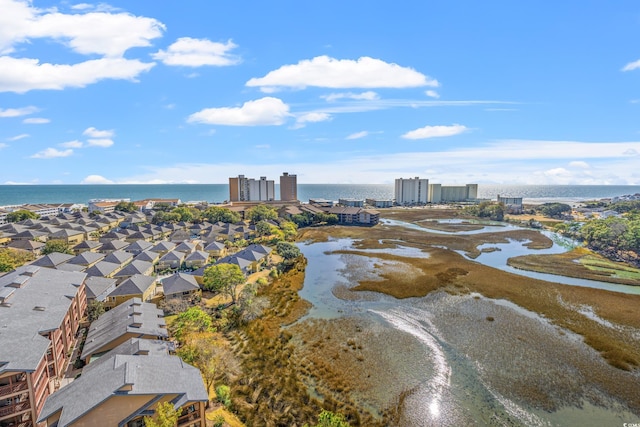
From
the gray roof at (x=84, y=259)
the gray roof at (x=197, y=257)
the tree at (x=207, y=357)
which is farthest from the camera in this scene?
the gray roof at (x=197, y=257)

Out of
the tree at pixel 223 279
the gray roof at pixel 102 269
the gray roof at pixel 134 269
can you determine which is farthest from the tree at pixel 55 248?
the tree at pixel 223 279

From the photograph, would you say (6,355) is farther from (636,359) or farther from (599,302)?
(599,302)

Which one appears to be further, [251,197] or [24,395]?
[251,197]

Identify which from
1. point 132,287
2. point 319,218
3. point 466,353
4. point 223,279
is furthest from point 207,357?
point 319,218

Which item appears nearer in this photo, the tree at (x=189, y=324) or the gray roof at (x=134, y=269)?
the tree at (x=189, y=324)

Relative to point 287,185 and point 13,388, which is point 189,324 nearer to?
point 13,388

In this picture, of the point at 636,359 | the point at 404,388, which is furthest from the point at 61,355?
the point at 636,359

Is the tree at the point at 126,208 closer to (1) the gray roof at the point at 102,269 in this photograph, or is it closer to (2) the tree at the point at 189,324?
(1) the gray roof at the point at 102,269
